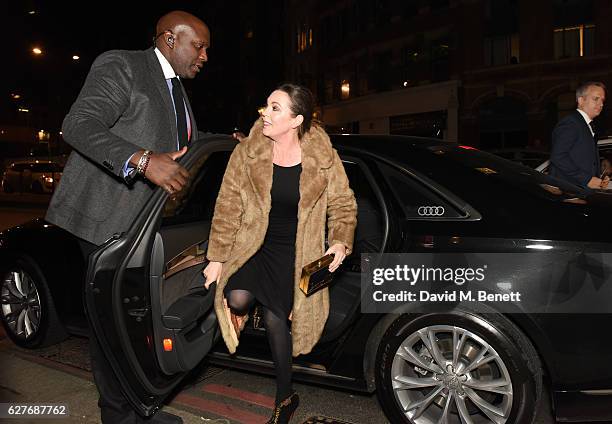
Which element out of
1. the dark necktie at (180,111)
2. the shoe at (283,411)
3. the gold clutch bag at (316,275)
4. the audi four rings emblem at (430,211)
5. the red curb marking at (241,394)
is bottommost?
the red curb marking at (241,394)

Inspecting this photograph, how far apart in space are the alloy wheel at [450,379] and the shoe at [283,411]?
55 cm

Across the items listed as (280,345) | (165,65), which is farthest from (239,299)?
(165,65)

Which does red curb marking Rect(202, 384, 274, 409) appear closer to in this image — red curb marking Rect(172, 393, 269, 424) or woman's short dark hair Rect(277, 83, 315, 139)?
red curb marking Rect(172, 393, 269, 424)

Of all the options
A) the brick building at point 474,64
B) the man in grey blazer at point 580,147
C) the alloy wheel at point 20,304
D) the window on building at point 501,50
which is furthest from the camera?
the window on building at point 501,50

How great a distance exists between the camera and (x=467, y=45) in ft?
89.4

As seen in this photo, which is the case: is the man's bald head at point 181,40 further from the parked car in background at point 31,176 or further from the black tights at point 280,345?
the parked car in background at point 31,176

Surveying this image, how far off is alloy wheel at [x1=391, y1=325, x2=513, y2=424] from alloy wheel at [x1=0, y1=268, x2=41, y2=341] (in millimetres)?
2767

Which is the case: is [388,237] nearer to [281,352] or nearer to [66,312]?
[281,352]

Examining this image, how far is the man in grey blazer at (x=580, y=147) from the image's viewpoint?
16.1 ft

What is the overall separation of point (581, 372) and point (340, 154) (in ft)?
5.44

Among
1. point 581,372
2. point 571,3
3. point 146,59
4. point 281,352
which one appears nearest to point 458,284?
point 581,372

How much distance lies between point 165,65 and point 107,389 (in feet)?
5.45

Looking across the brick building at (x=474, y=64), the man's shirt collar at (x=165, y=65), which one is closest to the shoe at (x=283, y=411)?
the man's shirt collar at (x=165, y=65)

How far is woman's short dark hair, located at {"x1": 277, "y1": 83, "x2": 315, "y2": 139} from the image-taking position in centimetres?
290
